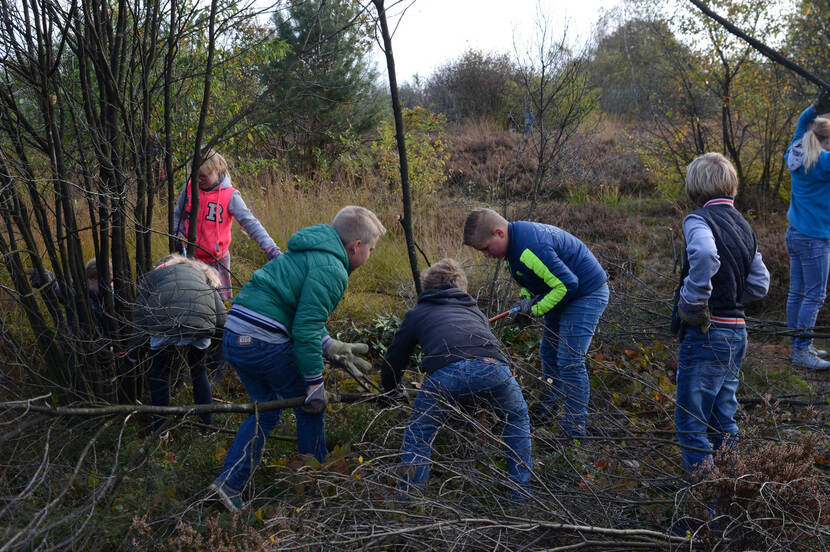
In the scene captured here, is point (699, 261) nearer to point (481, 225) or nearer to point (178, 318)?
point (481, 225)

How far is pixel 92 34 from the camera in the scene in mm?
3547

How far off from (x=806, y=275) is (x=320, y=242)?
3966mm

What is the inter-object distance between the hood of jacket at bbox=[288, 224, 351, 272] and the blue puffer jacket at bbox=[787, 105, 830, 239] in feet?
12.2

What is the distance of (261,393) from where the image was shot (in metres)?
3.16

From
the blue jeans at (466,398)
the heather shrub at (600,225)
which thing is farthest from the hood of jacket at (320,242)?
the heather shrub at (600,225)

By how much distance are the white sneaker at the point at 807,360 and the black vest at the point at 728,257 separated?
8.03 ft

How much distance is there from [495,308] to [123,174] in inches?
125

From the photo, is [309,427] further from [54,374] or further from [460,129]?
[460,129]

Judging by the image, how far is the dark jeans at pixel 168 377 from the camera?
12.1ft

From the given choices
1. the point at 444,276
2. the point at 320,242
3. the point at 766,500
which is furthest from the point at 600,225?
the point at 766,500

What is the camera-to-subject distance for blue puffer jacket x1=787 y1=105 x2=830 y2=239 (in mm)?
4582

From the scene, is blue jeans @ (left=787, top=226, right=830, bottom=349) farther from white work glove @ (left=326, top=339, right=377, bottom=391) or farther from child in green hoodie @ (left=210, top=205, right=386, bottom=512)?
child in green hoodie @ (left=210, top=205, right=386, bottom=512)

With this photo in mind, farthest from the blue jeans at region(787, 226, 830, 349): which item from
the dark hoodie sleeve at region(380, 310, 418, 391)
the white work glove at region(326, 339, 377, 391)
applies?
the white work glove at region(326, 339, 377, 391)

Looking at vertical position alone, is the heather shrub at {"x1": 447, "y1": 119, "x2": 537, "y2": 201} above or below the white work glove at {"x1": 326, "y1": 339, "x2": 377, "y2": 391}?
above
